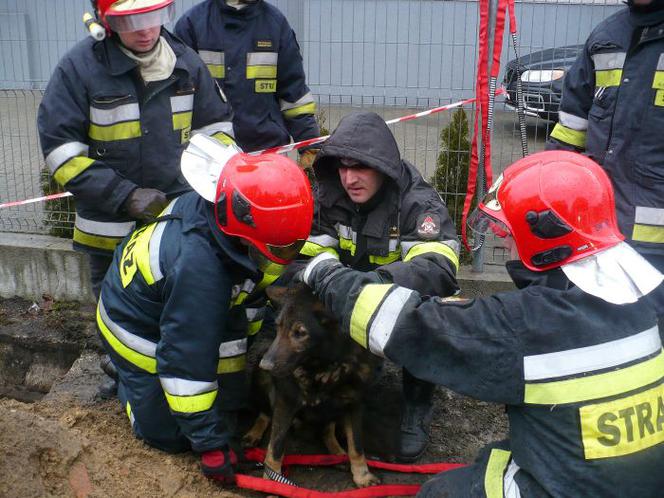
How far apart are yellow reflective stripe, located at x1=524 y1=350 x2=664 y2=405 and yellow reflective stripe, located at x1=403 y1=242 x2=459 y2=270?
4.82 ft

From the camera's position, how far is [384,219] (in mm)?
4449

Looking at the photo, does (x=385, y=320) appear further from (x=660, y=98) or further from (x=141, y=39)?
(x=141, y=39)

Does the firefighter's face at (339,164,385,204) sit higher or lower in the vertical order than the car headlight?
lower

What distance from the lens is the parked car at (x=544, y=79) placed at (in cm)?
617

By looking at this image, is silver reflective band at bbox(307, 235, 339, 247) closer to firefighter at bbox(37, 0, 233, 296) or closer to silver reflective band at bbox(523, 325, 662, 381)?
firefighter at bbox(37, 0, 233, 296)

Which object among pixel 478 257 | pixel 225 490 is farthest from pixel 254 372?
pixel 478 257

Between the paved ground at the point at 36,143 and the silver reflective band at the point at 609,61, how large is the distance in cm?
168

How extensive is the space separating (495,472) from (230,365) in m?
1.78

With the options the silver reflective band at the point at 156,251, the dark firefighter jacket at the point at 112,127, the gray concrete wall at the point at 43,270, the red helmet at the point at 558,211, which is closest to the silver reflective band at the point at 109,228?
the dark firefighter jacket at the point at 112,127

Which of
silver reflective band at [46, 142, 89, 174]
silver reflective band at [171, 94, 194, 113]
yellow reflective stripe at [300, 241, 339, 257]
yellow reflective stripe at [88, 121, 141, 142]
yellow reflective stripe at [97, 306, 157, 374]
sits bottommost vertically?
yellow reflective stripe at [97, 306, 157, 374]

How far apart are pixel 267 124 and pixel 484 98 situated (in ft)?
5.39

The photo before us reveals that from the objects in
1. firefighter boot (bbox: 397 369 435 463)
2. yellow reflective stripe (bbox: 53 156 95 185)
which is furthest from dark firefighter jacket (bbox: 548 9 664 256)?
yellow reflective stripe (bbox: 53 156 95 185)

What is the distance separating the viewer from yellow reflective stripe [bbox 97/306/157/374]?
161 inches

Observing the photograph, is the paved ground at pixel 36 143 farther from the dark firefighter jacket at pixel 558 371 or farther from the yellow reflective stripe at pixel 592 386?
the yellow reflective stripe at pixel 592 386
